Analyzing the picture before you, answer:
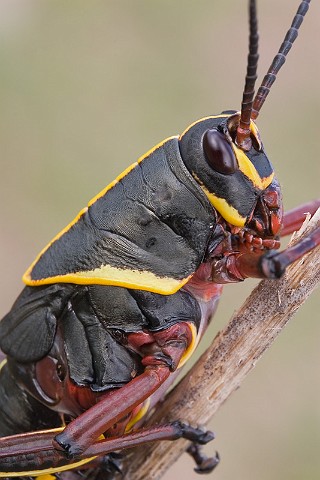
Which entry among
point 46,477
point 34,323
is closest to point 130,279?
point 34,323

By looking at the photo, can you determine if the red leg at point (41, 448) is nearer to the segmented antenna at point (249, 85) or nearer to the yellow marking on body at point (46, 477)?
the yellow marking on body at point (46, 477)

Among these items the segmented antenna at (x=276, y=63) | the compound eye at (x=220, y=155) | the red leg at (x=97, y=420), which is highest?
the segmented antenna at (x=276, y=63)

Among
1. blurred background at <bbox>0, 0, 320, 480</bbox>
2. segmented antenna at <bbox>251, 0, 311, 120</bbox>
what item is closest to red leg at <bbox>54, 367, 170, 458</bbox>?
segmented antenna at <bbox>251, 0, 311, 120</bbox>

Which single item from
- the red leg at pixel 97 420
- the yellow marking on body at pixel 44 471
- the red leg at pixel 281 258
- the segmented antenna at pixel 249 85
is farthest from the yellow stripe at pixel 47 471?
the segmented antenna at pixel 249 85

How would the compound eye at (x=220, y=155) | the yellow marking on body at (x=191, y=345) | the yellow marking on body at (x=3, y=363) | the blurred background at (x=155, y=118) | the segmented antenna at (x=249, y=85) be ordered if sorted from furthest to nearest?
the blurred background at (x=155, y=118) → the yellow marking on body at (x=3, y=363) → the yellow marking on body at (x=191, y=345) → the compound eye at (x=220, y=155) → the segmented antenna at (x=249, y=85)

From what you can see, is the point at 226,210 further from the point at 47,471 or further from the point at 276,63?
the point at 47,471

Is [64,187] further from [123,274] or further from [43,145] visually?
[123,274]

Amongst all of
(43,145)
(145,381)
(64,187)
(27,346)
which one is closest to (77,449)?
(145,381)
